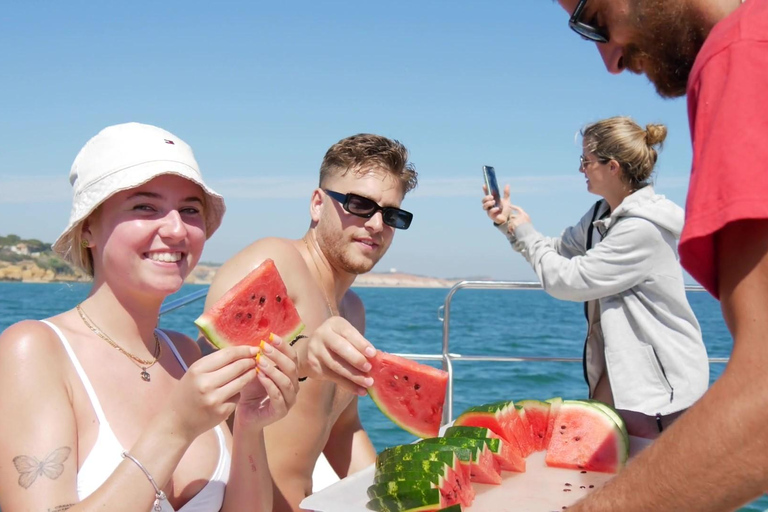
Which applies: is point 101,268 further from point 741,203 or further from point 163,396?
point 741,203

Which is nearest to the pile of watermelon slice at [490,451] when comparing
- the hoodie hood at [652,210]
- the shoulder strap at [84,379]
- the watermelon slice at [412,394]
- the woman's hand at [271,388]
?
the watermelon slice at [412,394]

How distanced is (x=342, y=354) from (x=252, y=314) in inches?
15.6

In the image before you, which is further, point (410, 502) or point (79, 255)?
point (79, 255)

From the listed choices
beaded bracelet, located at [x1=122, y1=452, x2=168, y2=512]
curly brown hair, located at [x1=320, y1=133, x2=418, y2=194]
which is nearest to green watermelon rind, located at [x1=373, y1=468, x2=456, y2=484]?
beaded bracelet, located at [x1=122, y1=452, x2=168, y2=512]

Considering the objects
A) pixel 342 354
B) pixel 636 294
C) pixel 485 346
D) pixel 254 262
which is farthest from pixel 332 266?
pixel 485 346

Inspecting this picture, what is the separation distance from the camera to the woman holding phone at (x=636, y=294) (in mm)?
4105

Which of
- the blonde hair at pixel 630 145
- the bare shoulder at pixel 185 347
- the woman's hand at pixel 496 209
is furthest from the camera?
the woman's hand at pixel 496 209

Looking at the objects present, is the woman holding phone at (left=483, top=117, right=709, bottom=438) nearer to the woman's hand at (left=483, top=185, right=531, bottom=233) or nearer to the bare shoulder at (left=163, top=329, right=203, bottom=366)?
the woman's hand at (left=483, top=185, right=531, bottom=233)

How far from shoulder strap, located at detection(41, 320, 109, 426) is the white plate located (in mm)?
703

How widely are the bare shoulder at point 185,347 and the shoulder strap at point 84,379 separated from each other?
59cm

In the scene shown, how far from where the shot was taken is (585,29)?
1855mm

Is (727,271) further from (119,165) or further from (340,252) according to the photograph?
(340,252)

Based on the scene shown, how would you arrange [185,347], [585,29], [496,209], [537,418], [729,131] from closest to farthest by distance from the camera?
[729,131], [585,29], [185,347], [537,418], [496,209]

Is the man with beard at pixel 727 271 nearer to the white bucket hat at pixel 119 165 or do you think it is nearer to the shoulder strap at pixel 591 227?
the white bucket hat at pixel 119 165
